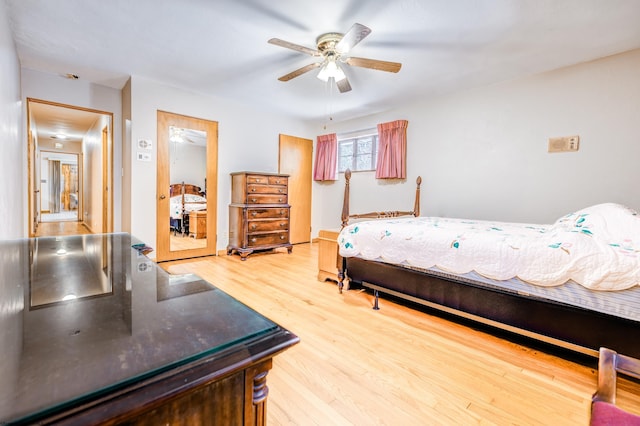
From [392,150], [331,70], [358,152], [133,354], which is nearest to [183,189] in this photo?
[331,70]

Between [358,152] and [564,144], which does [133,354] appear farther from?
[358,152]

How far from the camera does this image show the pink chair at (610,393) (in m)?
0.67

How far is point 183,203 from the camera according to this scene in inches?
162

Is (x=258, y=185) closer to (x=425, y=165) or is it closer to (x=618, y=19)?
(x=425, y=165)

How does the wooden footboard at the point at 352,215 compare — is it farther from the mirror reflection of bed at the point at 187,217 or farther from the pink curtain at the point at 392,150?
the mirror reflection of bed at the point at 187,217

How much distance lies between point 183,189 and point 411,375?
3.74m

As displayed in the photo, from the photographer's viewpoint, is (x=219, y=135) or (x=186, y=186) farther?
(x=219, y=135)

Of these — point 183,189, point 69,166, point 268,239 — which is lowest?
point 268,239

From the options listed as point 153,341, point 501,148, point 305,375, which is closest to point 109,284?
point 153,341

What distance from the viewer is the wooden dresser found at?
4.27 metres

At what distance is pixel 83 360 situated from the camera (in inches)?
16.0

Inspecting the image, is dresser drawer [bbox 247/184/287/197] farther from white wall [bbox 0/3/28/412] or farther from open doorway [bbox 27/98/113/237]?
white wall [bbox 0/3/28/412]

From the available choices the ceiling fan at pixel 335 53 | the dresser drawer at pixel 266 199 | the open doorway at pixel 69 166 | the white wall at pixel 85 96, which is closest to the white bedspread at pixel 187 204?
the dresser drawer at pixel 266 199

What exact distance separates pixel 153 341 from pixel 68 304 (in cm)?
33
